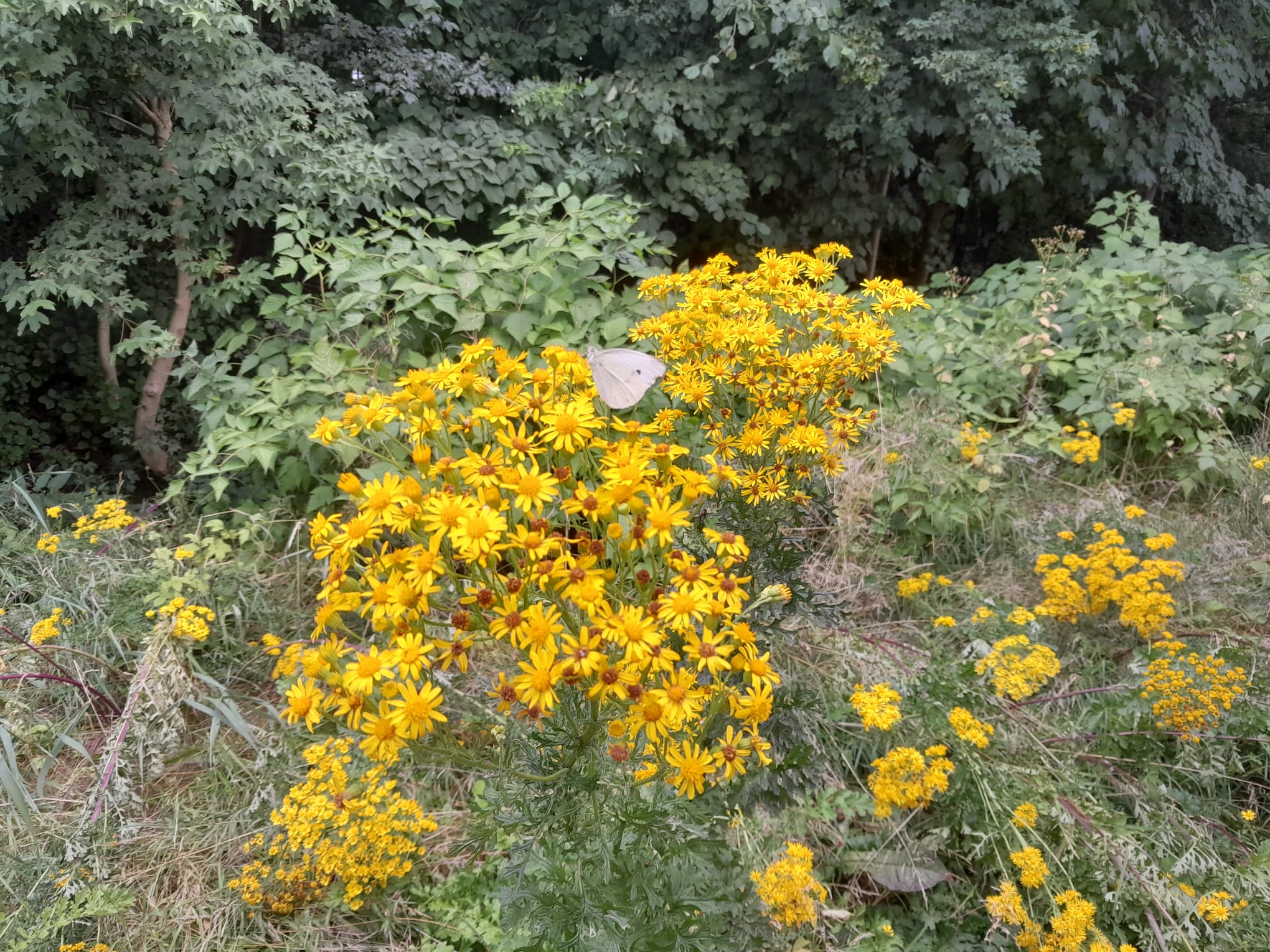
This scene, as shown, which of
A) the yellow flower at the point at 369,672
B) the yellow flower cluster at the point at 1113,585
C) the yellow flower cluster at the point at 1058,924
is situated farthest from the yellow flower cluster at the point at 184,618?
the yellow flower cluster at the point at 1113,585

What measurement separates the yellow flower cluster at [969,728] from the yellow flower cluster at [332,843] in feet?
4.36

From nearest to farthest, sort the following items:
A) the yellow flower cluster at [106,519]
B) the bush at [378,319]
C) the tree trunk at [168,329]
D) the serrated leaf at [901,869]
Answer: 1. the serrated leaf at [901,869]
2. the yellow flower cluster at [106,519]
3. the bush at [378,319]
4. the tree trunk at [168,329]

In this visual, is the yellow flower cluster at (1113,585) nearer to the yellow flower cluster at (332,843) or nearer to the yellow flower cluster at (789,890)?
the yellow flower cluster at (789,890)

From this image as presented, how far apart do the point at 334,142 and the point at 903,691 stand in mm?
3586

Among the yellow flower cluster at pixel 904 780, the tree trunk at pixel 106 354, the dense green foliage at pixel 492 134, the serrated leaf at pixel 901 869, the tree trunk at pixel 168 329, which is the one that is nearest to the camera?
the yellow flower cluster at pixel 904 780

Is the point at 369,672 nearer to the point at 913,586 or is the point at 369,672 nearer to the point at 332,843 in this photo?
the point at 332,843

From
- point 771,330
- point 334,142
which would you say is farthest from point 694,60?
point 771,330

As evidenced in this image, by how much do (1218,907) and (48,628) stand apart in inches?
123

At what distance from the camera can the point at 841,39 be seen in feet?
14.6

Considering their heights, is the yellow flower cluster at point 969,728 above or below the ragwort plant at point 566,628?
below

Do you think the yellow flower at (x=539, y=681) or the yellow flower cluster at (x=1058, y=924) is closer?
the yellow flower at (x=539, y=681)

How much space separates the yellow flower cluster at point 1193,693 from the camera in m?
1.93

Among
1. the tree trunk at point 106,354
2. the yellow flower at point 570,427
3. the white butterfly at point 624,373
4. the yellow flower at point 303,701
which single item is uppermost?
the yellow flower at point 570,427

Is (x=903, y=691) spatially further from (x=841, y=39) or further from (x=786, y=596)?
(x=841, y=39)
